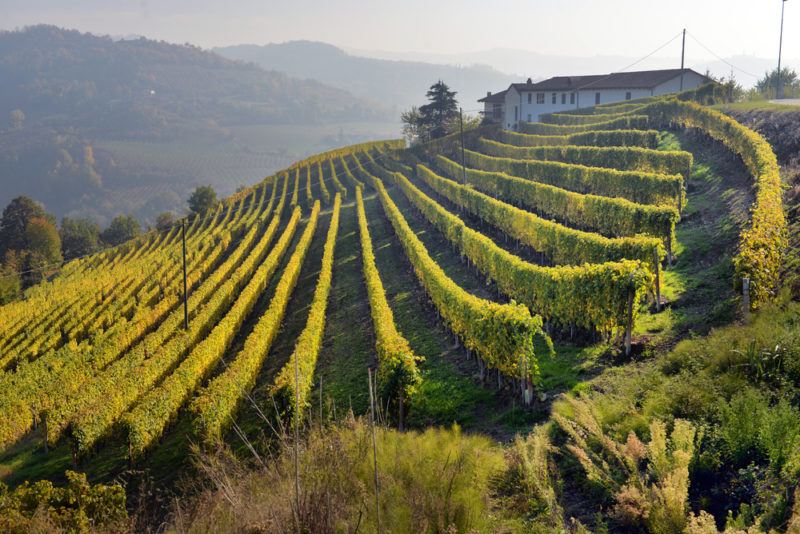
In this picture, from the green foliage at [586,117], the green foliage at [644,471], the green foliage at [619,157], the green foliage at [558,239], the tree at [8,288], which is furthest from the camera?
the green foliage at [586,117]

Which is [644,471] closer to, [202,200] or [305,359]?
[305,359]

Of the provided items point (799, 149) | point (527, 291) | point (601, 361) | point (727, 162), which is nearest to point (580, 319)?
point (601, 361)

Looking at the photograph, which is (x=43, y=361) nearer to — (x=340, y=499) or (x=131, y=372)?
(x=131, y=372)

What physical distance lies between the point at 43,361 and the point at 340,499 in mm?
28760

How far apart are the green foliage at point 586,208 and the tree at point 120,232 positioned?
7354 centimetres

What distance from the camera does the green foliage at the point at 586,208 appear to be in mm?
25484

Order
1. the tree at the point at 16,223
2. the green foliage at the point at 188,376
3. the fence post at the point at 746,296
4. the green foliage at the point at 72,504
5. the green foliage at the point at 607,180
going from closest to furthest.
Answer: the green foliage at the point at 72,504
the fence post at the point at 746,296
the green foliage at the point at 188,376
the green foliage at the point at 607,180
the tree at the point at 16,223

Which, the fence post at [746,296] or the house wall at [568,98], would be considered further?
the house wall at [568,98]

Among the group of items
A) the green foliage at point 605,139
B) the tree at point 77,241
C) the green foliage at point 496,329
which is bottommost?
the tree at point 77,241

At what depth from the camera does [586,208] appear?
108ft

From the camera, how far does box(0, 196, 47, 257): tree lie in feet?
294

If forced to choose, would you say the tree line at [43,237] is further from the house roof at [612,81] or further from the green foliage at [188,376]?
the house roof at [612,81]

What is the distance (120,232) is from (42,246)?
2056 cm

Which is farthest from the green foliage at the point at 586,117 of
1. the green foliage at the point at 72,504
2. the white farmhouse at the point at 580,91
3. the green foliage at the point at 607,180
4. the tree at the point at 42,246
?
the tree at the point at 42,246
